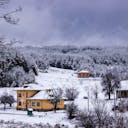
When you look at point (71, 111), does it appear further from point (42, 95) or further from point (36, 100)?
point (42, 95)

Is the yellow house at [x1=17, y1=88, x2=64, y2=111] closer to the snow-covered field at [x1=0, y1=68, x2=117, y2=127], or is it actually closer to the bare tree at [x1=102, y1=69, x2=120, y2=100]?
the snow-covered field at [x1=0, y1=68, x2=117, y2=127]

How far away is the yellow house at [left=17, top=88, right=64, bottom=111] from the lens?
64.4 m

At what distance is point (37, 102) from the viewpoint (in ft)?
215

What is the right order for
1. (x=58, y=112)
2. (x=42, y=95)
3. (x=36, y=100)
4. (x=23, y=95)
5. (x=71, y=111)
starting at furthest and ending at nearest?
(x=23, y=95)
(x=42, y=95)
(x=36, y=100)
(x=58, y=112)
(x=71, y=111)

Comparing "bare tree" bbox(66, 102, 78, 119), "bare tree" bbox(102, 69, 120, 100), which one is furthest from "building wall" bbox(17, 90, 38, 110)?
"bare tree" bbox(66, 102, 78, 119)

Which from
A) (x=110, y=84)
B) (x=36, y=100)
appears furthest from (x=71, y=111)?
(x=110, y=84)

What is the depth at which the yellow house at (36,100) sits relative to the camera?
6438 centimetres

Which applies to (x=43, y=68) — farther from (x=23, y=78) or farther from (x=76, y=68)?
(x=23, y=78)

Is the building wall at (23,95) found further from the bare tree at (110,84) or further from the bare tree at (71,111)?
the bare tree at (71,111)

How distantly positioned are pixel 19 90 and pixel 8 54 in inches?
2485

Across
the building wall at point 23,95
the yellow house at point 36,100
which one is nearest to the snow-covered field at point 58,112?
the building wall at point 23,95

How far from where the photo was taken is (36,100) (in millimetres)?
65562

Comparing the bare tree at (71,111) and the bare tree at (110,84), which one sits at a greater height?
the bare tree at (110,84)

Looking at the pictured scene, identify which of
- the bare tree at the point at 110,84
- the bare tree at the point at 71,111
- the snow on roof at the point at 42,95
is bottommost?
the bare tree at the point at 71,111
